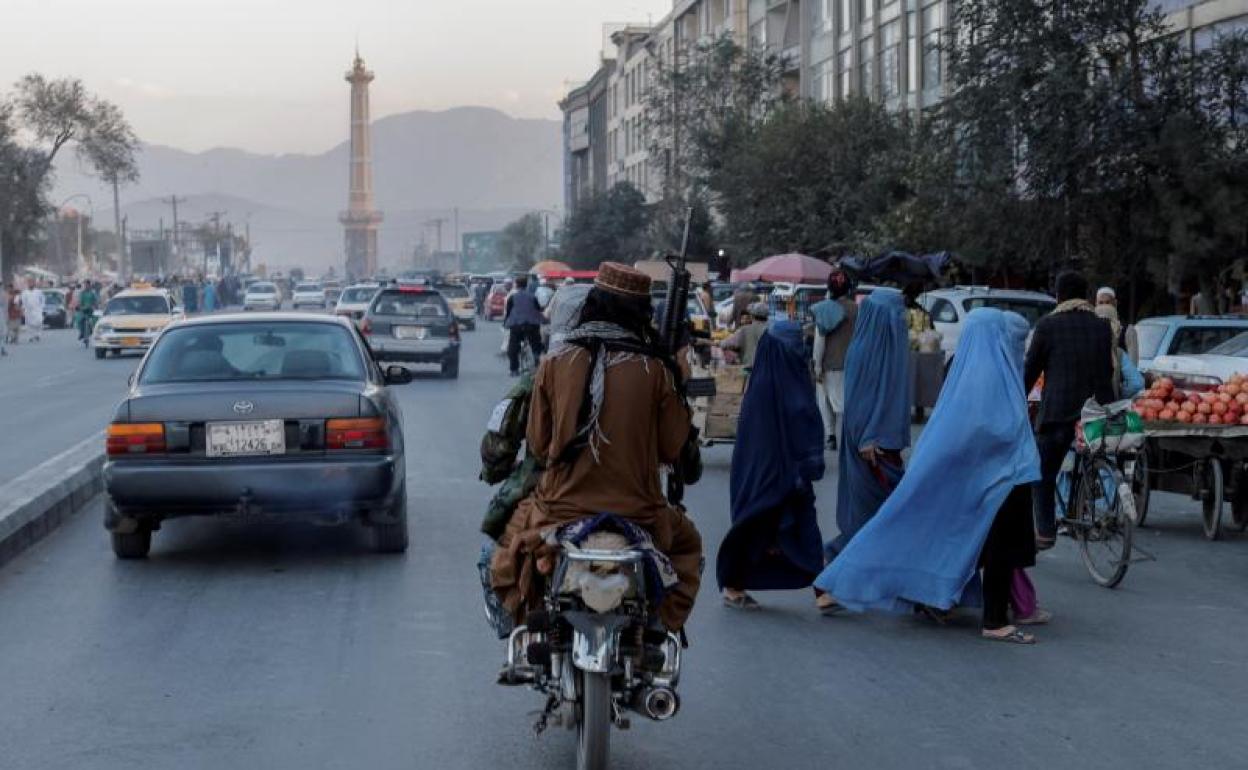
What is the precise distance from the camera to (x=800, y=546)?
9.04 m

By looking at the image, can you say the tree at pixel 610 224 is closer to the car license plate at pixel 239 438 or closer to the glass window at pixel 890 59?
the glass window at pixel 890 59

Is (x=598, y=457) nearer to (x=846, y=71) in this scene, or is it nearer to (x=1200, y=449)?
(x=1200, y=449)

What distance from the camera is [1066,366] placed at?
33.6 feet

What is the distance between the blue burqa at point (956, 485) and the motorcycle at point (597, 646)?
122 inches

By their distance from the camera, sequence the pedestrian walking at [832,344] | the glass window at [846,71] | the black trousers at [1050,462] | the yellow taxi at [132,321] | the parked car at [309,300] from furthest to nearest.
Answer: the parked car at [309,300] → the glass window at [846,71] → the yellow taxi at [132,321] → the pedestrian walking at [832,344] → the black trousers at [1050,462]

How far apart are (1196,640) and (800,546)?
1.91m

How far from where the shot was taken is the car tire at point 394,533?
10.8 metres

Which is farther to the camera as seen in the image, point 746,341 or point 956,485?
point 746,341

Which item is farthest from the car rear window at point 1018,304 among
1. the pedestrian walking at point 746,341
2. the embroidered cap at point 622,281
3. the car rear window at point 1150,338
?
the embroidered cap at point 622,281

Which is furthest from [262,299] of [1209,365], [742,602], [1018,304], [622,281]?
[622,281]

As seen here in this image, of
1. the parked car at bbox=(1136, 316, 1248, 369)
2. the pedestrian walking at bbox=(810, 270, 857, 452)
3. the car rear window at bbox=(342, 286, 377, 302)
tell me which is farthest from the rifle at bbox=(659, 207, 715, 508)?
the car rear window at bbox=(342, 286, 377, 302)

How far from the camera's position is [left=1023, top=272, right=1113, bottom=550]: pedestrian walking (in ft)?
33.5

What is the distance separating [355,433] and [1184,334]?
11.1 meters

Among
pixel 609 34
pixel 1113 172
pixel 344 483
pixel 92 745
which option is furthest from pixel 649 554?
pixel 609 34
